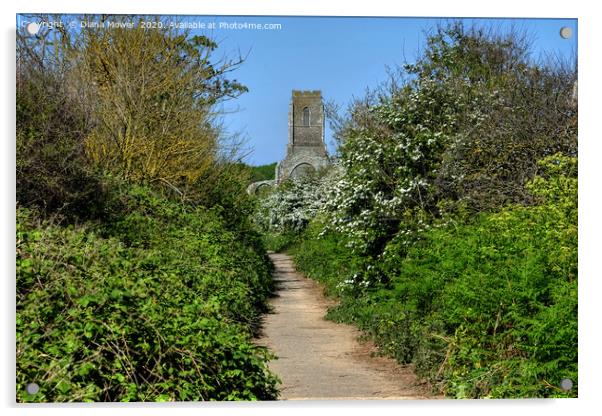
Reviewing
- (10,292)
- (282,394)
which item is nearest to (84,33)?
(10,292)

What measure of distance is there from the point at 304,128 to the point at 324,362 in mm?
2497

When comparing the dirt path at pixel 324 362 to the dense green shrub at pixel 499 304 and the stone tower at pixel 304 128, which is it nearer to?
the dense green shrub at pixel 499 304

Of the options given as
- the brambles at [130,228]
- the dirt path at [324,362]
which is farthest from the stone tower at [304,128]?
the dirt path at [324,362]

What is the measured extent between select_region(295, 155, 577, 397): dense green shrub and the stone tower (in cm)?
179

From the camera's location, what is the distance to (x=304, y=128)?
997 centimetres

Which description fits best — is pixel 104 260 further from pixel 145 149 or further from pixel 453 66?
pixel 453 66

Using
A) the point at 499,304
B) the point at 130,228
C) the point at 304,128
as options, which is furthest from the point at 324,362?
the point at 130,228

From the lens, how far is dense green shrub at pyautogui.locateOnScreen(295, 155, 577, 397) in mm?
7473

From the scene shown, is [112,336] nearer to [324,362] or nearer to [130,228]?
[324,362]

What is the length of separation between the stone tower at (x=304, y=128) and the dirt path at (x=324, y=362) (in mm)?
2015

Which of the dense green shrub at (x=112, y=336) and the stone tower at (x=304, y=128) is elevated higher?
the stone tower at (x=304, y=128)

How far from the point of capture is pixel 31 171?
28.9ft

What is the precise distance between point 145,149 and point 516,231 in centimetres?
625

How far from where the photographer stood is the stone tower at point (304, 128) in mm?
8727
